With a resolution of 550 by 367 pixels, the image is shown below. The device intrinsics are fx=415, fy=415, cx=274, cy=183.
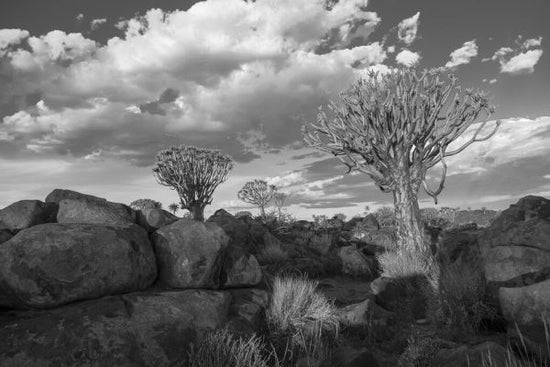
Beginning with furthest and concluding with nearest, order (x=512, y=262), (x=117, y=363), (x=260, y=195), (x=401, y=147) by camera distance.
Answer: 1. (x=260, y=195)
2. (x=401, y=147)
3. (x=512, y=262)
4. (x=117, y=363)

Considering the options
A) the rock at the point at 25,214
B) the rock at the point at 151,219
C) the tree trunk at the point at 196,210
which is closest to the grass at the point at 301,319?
the rock at the point at 151,219

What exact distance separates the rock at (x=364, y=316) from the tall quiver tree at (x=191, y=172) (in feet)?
57.1

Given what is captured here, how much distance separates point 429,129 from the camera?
13.3m

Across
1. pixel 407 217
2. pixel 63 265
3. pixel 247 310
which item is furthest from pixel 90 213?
pixel 407 217

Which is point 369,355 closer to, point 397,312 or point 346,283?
point 397,312

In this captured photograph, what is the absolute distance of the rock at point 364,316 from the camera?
7.22m

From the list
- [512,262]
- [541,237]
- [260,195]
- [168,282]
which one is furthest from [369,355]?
[260,195]

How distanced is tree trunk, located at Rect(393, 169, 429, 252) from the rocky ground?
13.5 ft

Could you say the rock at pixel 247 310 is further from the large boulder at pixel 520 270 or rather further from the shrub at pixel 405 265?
the shrub at pixel 405 265

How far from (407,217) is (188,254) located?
29.5ft

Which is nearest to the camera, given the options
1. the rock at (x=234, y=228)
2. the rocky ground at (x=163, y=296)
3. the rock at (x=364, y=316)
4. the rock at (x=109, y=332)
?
the rock at (x=109, y=332)

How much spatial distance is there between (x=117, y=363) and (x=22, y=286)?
4.26 ft

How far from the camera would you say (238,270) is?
6266 mm

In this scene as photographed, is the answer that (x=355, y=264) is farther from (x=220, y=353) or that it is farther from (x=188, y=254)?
(x=220, y=353)
